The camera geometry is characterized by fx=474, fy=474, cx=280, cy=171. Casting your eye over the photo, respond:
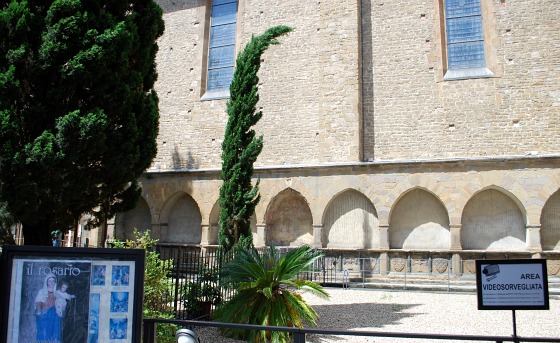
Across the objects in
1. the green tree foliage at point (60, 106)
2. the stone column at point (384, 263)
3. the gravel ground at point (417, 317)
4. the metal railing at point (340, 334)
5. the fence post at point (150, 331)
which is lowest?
the gravel ground at point (417, 317)

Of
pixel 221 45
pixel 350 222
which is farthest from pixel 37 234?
pixel 221 45

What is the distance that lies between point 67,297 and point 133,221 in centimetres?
1394

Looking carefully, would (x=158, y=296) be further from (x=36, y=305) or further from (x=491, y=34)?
(x=491, y=34)

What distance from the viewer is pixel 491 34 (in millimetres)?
13406

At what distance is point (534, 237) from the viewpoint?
12.0 meters

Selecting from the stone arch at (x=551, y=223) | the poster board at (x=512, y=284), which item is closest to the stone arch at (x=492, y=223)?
the stone arch at (x=551, y=223)

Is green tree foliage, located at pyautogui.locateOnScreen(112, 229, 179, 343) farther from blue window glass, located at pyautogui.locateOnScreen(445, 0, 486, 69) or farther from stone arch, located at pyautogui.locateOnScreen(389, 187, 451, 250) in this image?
blue window glass, located at pyautogui.locateOnScreen(445, 0, 486, 69)

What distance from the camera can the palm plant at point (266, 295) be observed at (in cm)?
625

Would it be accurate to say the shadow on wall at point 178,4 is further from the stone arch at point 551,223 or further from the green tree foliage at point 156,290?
the stone arch at point 551,223

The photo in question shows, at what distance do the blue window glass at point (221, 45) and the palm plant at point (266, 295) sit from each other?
10.3 meters

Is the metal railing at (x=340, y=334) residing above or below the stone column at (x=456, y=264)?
below

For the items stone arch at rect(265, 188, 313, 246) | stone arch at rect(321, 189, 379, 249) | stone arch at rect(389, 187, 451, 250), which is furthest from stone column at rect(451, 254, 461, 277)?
stone arch at rect(265, 188, 313, 246)

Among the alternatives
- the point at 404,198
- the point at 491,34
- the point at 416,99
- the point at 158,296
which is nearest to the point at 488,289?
the point at 158,296

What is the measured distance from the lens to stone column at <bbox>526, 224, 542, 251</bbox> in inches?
470
